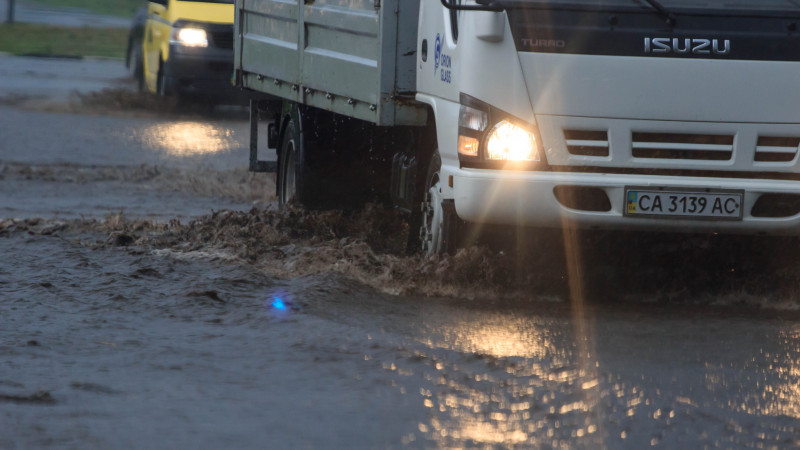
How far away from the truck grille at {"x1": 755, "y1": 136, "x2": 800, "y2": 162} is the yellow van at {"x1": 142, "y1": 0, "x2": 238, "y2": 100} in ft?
42.4

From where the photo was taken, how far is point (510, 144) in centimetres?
686

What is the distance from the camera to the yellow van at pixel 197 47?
751 inches

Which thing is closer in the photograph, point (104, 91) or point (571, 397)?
point (571, 397)

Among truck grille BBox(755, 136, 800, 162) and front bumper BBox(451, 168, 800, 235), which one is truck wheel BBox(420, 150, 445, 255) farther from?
truck grille BBox(755, 136, 800, 162)

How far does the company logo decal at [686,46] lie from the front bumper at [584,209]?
0.61 metres

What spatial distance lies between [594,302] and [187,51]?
1280 centimetres

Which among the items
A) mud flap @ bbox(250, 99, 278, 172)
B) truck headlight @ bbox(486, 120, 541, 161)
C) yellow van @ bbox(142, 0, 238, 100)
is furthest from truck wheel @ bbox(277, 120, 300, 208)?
yellow van @ bbox(142, 0, 238, 100)

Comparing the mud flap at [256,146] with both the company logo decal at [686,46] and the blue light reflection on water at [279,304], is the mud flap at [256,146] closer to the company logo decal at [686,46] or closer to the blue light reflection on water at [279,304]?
the blue light reflection on water at [279,304]

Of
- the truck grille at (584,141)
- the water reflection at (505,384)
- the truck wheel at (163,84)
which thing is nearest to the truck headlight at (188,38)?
the truck wheel at (163,84)

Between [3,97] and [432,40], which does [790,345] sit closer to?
[432,40]

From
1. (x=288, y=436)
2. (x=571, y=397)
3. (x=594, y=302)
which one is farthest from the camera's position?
(x=594, y=302)

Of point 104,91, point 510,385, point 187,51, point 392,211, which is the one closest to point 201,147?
point 187,51

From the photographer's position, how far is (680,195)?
6832mm

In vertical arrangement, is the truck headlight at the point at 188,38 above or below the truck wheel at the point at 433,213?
above
